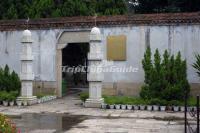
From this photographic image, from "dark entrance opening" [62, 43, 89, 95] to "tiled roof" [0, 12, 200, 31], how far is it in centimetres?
374

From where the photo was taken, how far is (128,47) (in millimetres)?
19891

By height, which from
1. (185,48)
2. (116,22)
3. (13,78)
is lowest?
(13,78)

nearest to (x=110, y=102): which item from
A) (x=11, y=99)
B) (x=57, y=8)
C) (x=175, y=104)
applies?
(x=175, y=104)

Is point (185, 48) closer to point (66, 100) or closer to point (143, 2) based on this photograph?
point (66, 100)

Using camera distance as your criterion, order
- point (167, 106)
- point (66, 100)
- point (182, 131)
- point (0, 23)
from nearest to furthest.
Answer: point (182, 131)
point (167, 106)
point (66, 100)
point (0, 23)

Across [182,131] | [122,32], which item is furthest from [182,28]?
[182,131]

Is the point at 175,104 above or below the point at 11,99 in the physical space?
below

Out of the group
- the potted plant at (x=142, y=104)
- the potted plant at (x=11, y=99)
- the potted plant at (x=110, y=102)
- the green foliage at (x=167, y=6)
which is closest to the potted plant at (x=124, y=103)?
the potted plant at (x=110, y=102)

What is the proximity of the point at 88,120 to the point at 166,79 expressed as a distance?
4.71 metres

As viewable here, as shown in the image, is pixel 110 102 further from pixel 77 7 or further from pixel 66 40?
pixel 77 7

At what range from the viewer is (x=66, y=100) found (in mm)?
20766

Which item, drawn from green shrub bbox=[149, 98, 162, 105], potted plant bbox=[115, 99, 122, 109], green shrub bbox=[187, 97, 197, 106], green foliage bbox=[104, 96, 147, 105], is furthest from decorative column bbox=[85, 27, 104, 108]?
green shrub bbox=[187, 97, 197, 106]

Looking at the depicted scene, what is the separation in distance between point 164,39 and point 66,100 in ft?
18.0

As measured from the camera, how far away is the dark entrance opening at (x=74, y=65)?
25.4m
